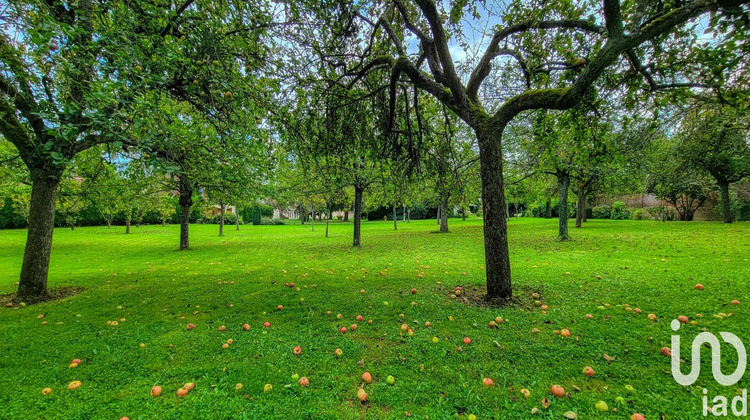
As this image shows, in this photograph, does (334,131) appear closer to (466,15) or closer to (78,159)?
(466,15)

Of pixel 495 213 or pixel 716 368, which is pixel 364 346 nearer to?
pixel 495 213

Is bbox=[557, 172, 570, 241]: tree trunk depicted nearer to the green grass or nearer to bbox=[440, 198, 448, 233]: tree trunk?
the green grass

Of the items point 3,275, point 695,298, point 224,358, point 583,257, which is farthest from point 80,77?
point 583,257

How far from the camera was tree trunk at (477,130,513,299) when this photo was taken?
4695 millimetres

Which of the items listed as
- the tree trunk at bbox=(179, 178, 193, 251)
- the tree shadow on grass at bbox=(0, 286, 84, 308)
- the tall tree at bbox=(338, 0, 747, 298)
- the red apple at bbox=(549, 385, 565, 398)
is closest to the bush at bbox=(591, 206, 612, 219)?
the tall tree at bbox=(338, 0, 747, 298)

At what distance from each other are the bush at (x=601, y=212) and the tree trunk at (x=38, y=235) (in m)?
43.4

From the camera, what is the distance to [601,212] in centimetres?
3338

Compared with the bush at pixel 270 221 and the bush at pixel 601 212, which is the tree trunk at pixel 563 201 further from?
the bush at pixel 270 221

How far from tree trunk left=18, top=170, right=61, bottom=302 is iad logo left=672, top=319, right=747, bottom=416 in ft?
32.2

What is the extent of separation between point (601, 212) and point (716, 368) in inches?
1533

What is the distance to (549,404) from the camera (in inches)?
95.7

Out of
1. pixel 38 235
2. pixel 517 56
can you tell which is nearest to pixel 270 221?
pixel 38 235

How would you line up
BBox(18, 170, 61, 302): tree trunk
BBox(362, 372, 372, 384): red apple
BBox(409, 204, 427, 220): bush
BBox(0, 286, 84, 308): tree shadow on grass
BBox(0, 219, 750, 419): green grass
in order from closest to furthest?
BBox(0, 219, 750, 419): green grass → BBox(362, 372, 372, 384): red apple → BBox(0, 286, 84, 308): tree shadow on grass → BBox(18, 170, 61, 302): tree trunk → BBox(409, 204, 427, 220): bush

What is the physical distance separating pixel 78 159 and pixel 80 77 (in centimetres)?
523
